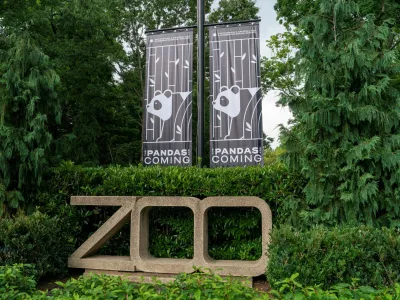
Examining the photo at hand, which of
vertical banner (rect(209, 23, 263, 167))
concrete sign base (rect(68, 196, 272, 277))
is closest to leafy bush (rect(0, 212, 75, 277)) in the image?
concrete sign base (rect(68, 196, 272, 277))

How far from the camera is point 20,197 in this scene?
591 cm

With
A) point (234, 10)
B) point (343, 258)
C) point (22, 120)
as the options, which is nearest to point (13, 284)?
point (343, 258)

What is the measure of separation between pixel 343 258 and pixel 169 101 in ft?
14.9

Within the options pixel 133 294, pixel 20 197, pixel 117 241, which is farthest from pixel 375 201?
pixel 20 197

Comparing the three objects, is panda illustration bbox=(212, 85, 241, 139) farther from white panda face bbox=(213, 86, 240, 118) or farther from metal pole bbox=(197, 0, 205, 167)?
metal pole bbox=(197, 0, 205, 167)

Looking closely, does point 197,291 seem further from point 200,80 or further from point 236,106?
point 200,80

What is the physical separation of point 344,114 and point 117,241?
3883mm

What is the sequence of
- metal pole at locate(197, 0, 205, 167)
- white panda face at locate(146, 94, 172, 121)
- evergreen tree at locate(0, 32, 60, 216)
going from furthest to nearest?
white panda face at locate(146, 94, 172, 121), metal pole at locate(197, 0, 205, 167), evergreen tree at locate(0, 32, 60, 216)

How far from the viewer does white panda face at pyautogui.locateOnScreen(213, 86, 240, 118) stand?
7211 mm

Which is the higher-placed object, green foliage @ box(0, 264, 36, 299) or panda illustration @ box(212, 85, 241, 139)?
panda illustration @ box(212, 85, 241, 139)

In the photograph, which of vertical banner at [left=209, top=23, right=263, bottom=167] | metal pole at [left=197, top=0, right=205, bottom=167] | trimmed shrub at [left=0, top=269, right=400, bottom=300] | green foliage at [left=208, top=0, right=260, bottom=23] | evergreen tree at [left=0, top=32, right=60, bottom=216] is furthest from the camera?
green foliage at [left=208, top=0, right=260, bottom=23]

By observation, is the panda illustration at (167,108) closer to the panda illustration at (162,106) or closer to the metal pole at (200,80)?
the panda illustration at (162,106)

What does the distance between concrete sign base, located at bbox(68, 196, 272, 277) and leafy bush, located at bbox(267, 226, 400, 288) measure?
3.05 ft

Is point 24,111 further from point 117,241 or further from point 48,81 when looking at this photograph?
point 117,241
